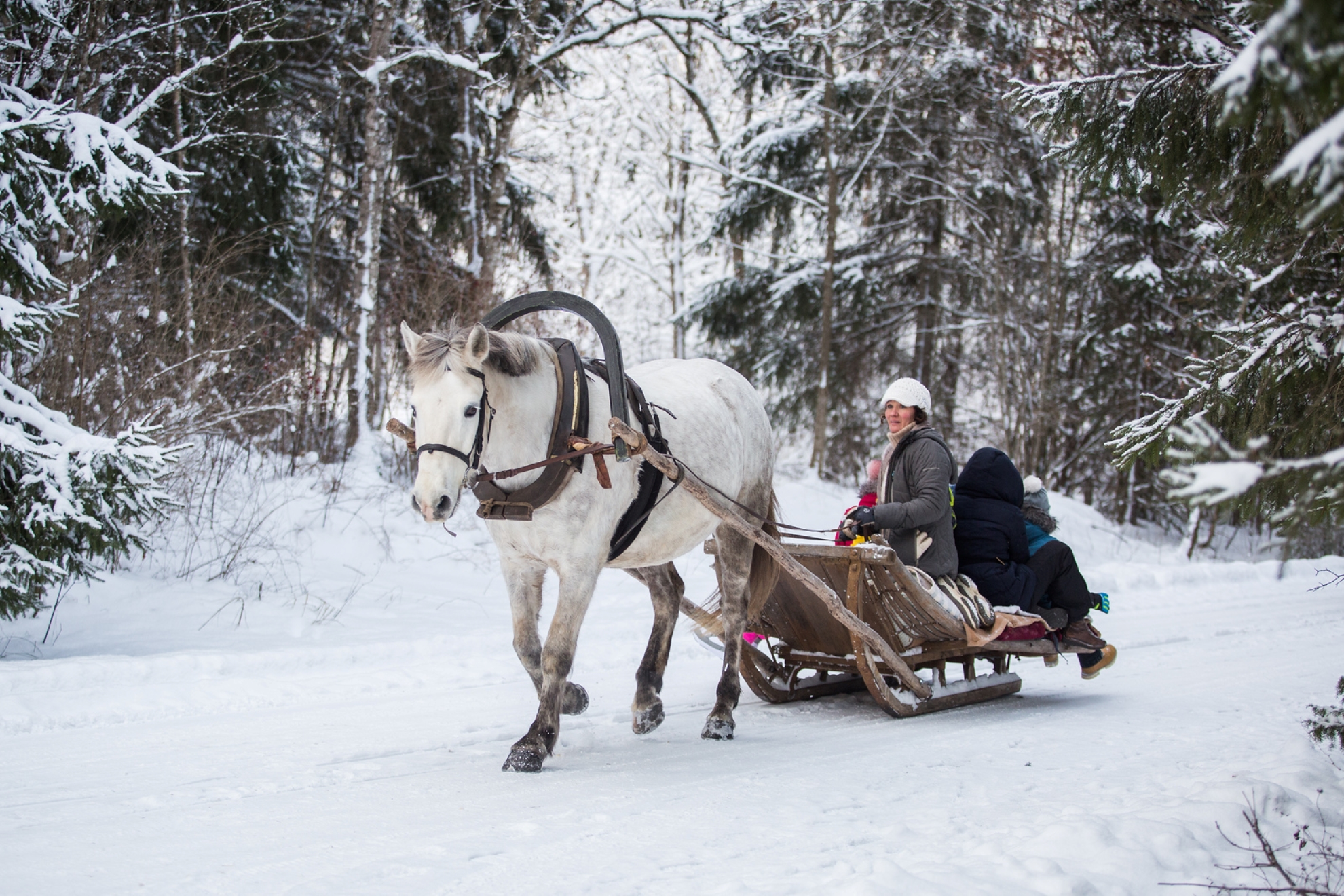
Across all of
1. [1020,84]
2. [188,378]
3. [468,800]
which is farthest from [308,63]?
[468,800]

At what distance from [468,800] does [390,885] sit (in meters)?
0.78

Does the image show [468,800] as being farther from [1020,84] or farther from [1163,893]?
[1020,84]

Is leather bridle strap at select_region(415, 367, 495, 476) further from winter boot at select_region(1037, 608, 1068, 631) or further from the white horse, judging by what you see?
winter boot at select_region(1037, 608, 1068, 631)

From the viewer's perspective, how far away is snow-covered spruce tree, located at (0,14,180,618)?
17.4 ft

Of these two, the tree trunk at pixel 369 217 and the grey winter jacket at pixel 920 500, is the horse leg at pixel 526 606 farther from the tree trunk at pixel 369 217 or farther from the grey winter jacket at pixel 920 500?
the tree trunk at pixel 369 217

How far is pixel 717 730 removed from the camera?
15.0 feet

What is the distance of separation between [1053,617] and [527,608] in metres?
2.99

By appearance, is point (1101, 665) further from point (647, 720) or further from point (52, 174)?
point (52, 174)

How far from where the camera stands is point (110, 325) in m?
7.71

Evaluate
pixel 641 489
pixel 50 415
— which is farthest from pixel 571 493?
pixel 50 415

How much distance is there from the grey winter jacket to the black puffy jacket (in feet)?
0.46

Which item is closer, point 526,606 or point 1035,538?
point 526,606

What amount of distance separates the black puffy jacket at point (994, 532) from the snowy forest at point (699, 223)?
116 centimetres

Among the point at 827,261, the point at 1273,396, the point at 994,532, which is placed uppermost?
the point at 827,261
